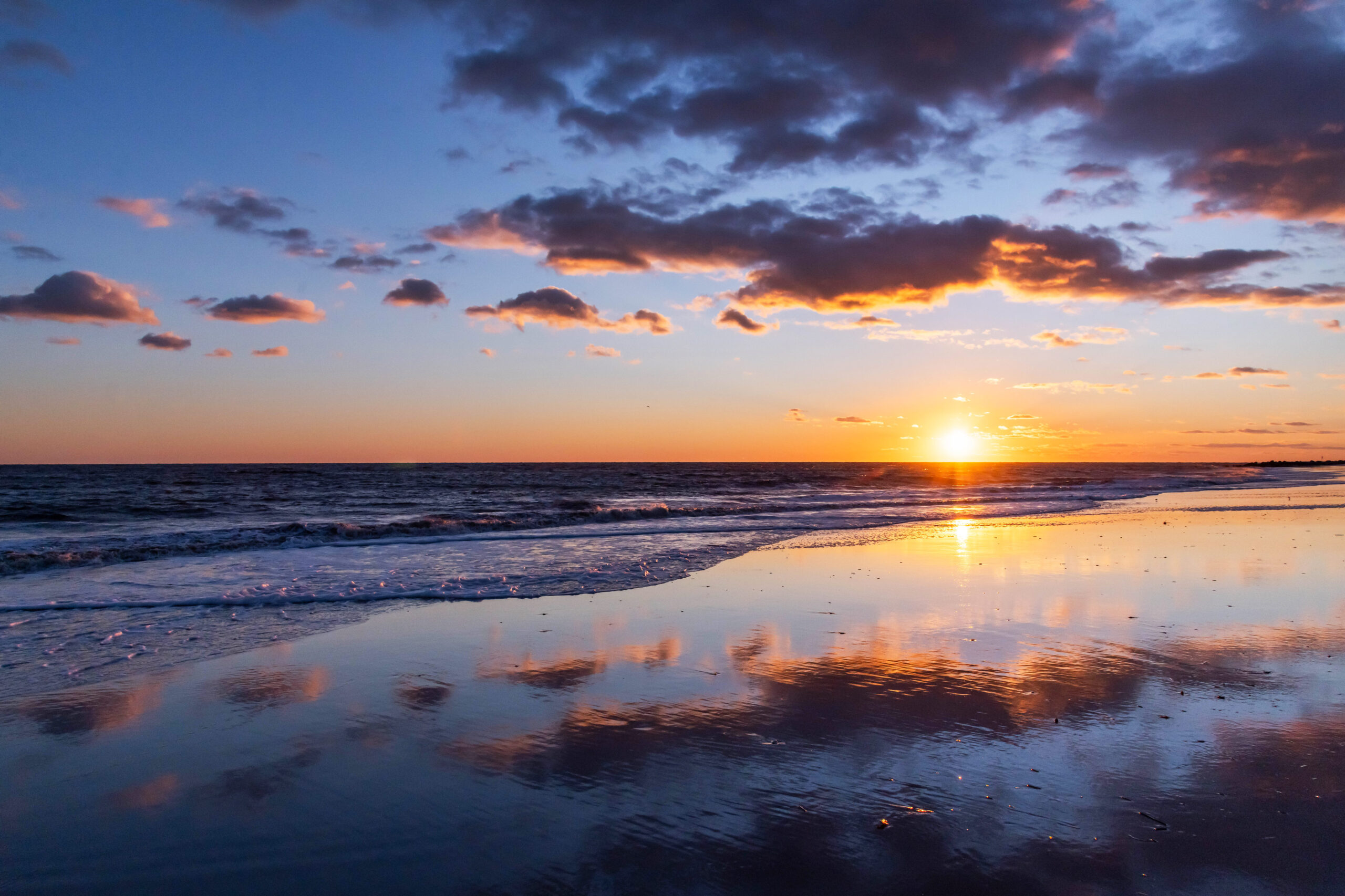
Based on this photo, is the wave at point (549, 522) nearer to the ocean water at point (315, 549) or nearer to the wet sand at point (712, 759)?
the ocean water at point (315, 549)

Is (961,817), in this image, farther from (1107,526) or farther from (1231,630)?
(1107,526)

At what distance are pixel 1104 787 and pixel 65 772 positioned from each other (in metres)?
7.09

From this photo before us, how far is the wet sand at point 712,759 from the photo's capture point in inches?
149

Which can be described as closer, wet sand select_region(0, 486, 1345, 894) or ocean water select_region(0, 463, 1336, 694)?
wet sand select_region(0, 486, 1345, 894)

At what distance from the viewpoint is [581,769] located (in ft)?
16.3

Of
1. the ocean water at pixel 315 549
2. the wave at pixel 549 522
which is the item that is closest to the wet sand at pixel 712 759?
the ocean water at pixel 315 549

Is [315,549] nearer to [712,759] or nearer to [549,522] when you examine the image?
[549,522]

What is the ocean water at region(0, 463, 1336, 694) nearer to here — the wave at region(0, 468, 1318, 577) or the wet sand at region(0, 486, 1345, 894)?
the wave at region(0, 468, 1318, 577)

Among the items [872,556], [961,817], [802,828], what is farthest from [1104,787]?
[872,556]

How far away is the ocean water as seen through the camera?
9.39 m

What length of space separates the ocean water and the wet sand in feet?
6.09

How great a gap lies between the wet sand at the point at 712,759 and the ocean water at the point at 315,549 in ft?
6.09

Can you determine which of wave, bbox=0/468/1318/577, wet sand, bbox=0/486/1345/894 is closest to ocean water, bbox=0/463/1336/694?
wave, bbox=0/468/1318/577

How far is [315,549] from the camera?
59.4ft
